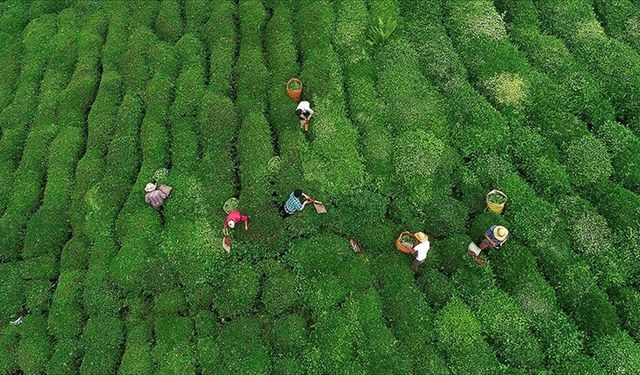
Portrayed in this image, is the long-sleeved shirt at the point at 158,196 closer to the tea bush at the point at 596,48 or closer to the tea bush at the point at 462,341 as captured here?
the tea bush at the point at 462,341

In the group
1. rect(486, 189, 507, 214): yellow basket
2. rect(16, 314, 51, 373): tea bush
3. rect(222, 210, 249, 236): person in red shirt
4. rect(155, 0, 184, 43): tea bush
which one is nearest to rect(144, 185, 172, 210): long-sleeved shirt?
rect(222, 210, 249, 236): person in red shirt

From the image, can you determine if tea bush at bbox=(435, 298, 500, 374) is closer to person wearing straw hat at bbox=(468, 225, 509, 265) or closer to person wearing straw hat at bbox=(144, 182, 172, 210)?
person wearing straw hat at bbox=(468, 225, 509, 265)

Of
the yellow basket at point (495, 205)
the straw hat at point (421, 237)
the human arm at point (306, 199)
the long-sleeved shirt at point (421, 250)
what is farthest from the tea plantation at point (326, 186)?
the straw hat at point (421, 237)

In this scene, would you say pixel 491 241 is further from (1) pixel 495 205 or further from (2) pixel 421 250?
(2) pixel 421 250

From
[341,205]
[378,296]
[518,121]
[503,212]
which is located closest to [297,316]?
[378,296]

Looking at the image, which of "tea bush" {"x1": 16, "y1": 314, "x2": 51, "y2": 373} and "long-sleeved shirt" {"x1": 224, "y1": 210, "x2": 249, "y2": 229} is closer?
"tea bush" {"x1": 16, "y1": 314, "x2": 51, "y2": 373}

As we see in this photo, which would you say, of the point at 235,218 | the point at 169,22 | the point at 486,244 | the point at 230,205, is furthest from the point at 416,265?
the point at 169,22
